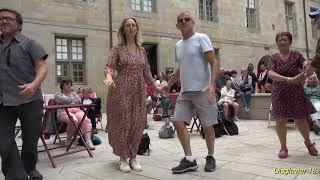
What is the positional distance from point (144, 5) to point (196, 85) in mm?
14675

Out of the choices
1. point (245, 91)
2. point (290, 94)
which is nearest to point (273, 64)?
point (290, 94)

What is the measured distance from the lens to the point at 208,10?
22.3 meters

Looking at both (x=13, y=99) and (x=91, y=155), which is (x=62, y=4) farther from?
(x=13, y=99)

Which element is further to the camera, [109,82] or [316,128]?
[316,128]

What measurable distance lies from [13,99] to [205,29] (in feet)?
59.7

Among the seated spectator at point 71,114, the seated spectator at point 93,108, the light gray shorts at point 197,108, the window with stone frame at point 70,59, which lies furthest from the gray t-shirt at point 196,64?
the window with stone frame at point 70,59

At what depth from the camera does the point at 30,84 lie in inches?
157

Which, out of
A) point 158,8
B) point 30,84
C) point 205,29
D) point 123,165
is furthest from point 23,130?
point 205,29

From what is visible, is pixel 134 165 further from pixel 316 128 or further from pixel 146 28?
pixel 146 28

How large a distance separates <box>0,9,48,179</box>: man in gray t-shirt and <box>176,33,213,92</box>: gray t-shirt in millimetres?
1685

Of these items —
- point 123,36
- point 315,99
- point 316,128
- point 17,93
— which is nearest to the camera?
point 17,93

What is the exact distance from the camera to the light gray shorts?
5.07 metres

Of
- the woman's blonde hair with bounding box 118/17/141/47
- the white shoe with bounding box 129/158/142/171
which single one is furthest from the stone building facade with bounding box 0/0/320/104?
the white shoe with bounding box 129/158/142/171

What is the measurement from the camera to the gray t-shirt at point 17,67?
4.14 metres
